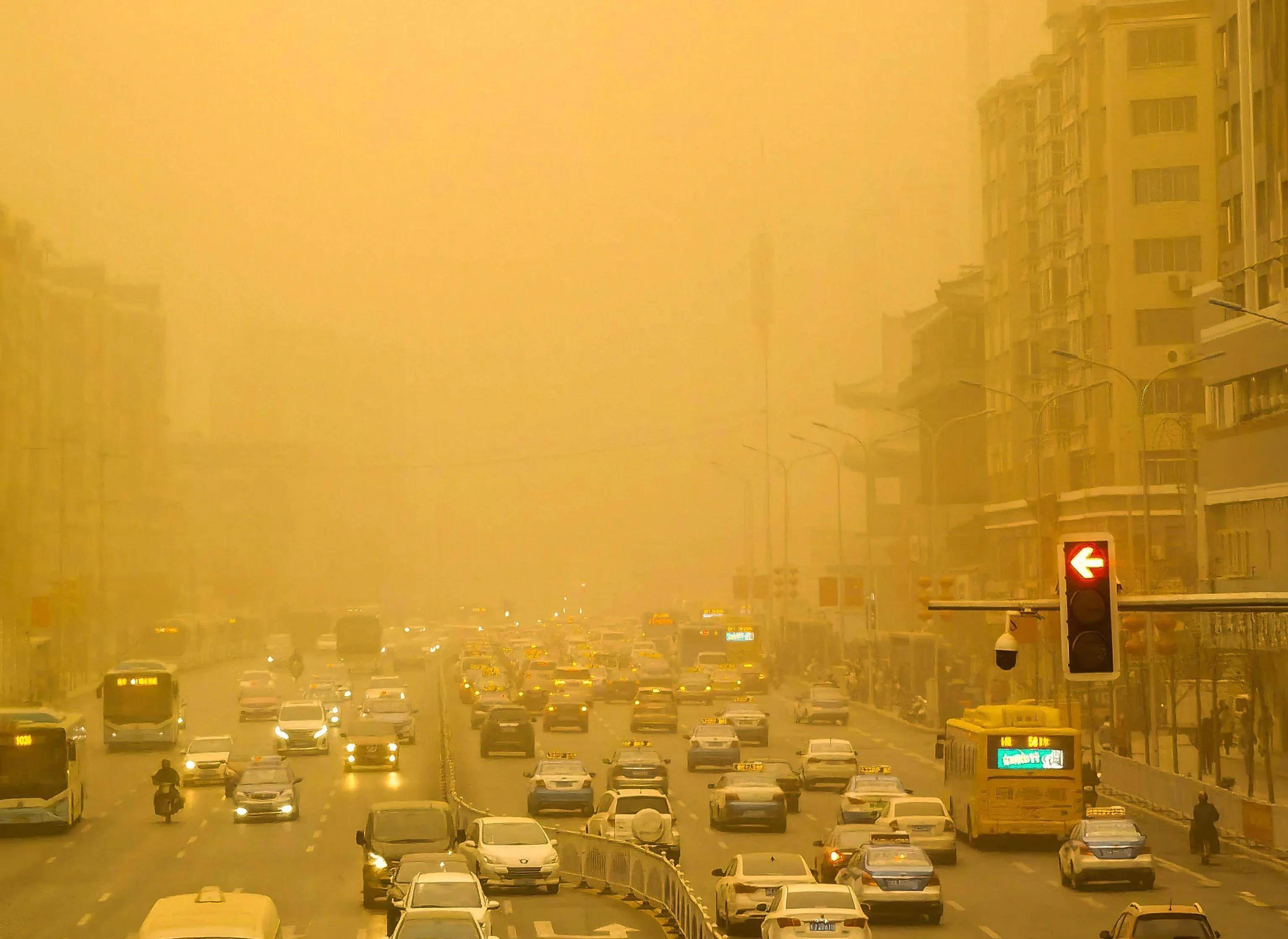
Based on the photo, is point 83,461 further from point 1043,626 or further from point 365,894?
point 365,894

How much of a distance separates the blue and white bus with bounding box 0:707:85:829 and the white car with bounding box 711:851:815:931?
74.9 ft

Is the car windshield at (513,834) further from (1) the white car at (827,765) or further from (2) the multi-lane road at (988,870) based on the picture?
(1) the white car at (827,765)

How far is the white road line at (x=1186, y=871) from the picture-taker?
116ft

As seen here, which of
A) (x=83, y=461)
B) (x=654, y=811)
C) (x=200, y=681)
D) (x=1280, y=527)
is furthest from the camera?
(x=83, y=461)

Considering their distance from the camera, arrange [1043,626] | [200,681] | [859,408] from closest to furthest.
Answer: [1043,626]
[200,681]
[859,408]

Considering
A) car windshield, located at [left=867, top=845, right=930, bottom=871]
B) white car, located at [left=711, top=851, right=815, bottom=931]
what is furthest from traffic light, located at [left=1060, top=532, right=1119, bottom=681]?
car windshield, located at [left=867, top=845, right=930, bottom=871]

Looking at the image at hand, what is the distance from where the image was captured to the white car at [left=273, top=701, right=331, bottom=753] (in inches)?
2662

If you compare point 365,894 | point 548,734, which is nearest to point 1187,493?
point 548,734

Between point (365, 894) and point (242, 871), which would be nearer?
point (365, 894)

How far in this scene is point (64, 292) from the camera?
179 meters

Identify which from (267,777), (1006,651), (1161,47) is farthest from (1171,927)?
(1161,47)

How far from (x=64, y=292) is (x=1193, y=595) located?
17466 cm

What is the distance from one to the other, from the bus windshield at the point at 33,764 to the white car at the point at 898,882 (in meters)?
23.2

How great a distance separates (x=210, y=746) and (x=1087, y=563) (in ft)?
158
